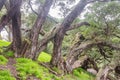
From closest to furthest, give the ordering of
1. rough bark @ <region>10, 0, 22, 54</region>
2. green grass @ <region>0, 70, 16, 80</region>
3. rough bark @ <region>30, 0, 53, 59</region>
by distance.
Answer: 1. green grass @ <region>0, 70, 16, 80</region>
2. rough bark @ <region>10, 0, 22, 54</region>
3. rough bark @ <region>30, 0, 53, 59</region>

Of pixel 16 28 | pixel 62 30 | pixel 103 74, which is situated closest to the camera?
pixel 16 28

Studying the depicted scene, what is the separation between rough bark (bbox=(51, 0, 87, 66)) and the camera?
48.0 ft

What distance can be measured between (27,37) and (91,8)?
5.29 m

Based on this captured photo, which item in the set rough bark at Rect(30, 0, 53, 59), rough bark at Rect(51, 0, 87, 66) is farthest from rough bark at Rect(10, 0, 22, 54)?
rough bark at Rect(51, 0, 87, 66)

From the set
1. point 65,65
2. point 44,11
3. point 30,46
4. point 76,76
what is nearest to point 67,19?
point 44,11

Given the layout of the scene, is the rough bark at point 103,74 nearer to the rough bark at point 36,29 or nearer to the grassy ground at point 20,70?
the grassy ground at point 20,70

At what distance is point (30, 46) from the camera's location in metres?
15.3

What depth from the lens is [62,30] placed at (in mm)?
15570

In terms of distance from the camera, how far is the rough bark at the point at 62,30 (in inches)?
576

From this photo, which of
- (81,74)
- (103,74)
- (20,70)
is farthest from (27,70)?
(81,74)

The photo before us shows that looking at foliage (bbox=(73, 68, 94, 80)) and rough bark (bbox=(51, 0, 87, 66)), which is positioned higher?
rough bark (bbox=(51, 0, 87, 66))

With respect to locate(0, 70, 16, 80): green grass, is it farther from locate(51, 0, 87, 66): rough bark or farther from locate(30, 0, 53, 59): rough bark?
locate(51, 0, 87, 66): rough bark

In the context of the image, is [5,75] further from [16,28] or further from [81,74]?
[81,74]

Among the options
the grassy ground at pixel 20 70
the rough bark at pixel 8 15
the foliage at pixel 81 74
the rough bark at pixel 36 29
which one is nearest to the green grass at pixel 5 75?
the grassy ground at pixel 20 70
